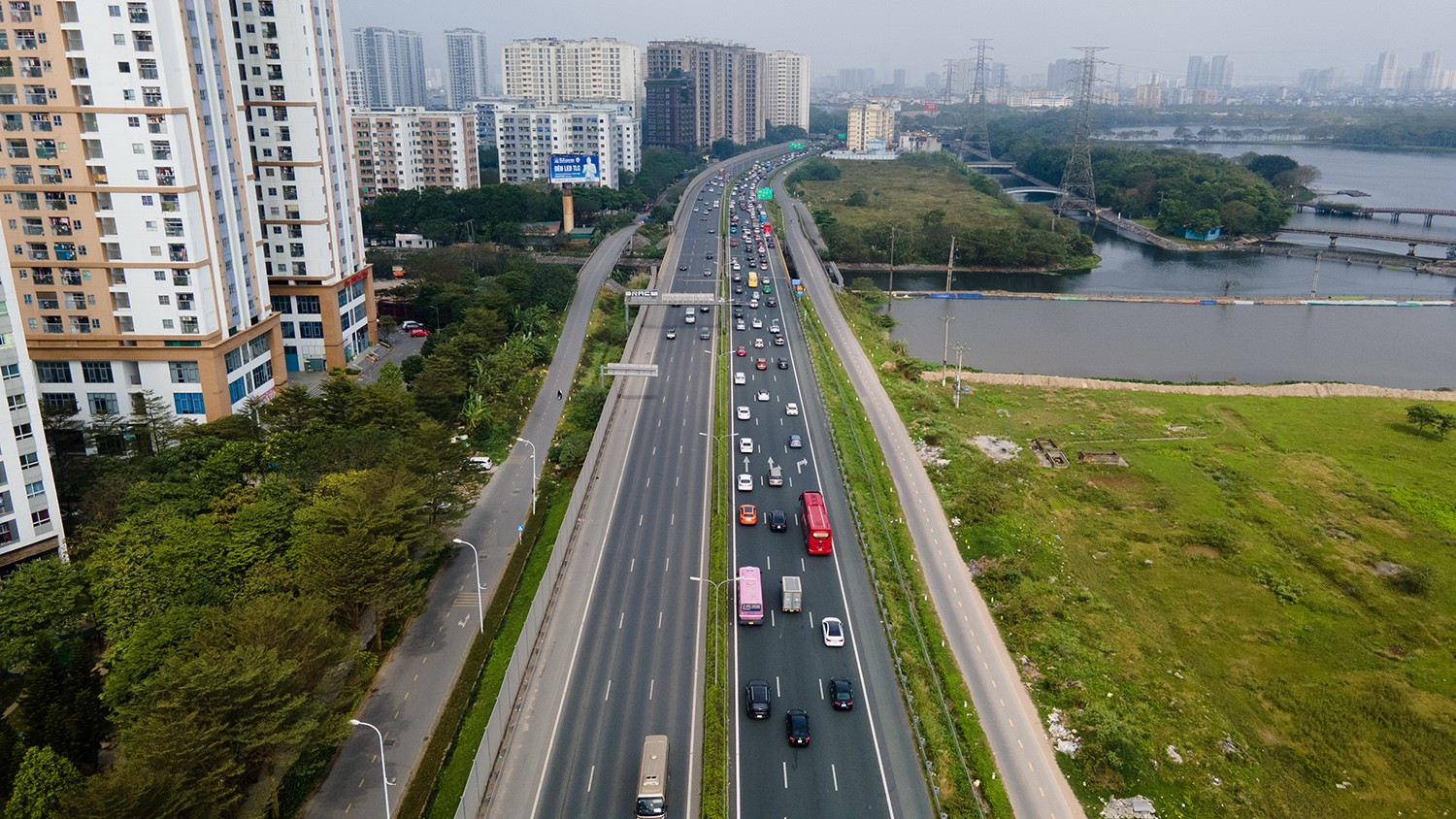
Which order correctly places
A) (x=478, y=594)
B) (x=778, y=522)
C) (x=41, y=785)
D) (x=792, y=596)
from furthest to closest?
(x=778, y=522)
(x=478, y=594)
(x=792, y=596)
(x=41, y=785)

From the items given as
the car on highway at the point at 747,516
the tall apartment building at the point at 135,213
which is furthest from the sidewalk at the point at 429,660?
the tall apartment building at the point at 135,213

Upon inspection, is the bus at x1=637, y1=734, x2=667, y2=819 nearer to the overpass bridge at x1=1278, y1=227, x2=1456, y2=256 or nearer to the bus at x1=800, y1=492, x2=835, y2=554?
the bus at x1=800, y1=492, x2=835, y2=554

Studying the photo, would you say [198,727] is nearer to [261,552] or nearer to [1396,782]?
[261,552]

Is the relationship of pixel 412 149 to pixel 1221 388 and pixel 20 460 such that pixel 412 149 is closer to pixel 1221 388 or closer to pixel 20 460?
pixel 20 460

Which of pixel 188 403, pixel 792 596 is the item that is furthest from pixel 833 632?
pixel 188 403

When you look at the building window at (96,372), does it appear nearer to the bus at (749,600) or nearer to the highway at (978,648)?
the bus at (749,600)

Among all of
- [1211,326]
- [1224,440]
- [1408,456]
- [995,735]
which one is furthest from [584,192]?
[995,735]
